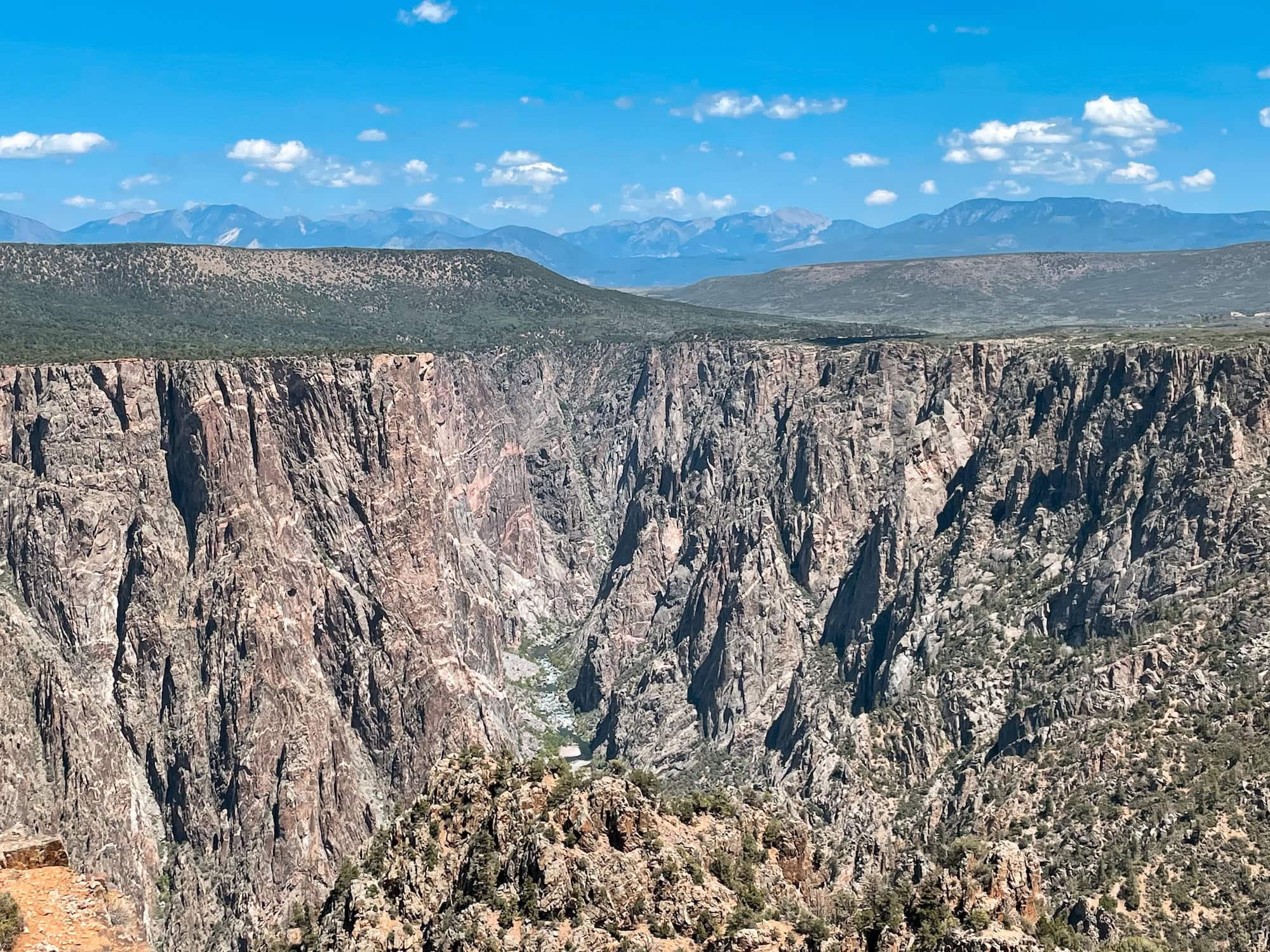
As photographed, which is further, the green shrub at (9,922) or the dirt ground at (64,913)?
the dirt ground at (64,913)

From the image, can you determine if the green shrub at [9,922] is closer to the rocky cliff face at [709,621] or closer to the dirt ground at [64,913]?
the dirt ground at [64,913]

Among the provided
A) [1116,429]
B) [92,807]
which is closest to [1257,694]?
[1116,429]

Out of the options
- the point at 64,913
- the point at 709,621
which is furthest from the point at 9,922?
the point at 709,621

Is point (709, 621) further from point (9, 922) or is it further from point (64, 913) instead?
point (9, 922)

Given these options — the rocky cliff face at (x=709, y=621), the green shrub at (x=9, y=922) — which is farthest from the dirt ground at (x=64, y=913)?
the rocky cliff face at (x=709, y=621)

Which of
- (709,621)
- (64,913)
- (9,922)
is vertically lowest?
(709,621)

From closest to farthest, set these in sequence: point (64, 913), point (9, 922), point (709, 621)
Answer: point (9, 922), point (64, 913), point (709, 621)

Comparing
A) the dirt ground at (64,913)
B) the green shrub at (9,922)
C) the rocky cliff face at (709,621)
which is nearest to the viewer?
the green shrub at (9,922)

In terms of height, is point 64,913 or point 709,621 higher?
point 64,913

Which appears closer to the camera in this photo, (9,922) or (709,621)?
(9,922)

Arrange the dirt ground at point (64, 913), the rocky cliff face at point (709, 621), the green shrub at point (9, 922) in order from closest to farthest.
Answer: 1. the green shrub at point (9, 922)
2. the dirt ground at point (64, 913)
3. the rocky cliff face at point (709, 621)

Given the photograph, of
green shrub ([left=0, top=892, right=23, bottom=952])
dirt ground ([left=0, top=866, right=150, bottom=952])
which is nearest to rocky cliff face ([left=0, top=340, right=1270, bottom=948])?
dirt ground ([left=0, top=866, right=150, bottom=952])
